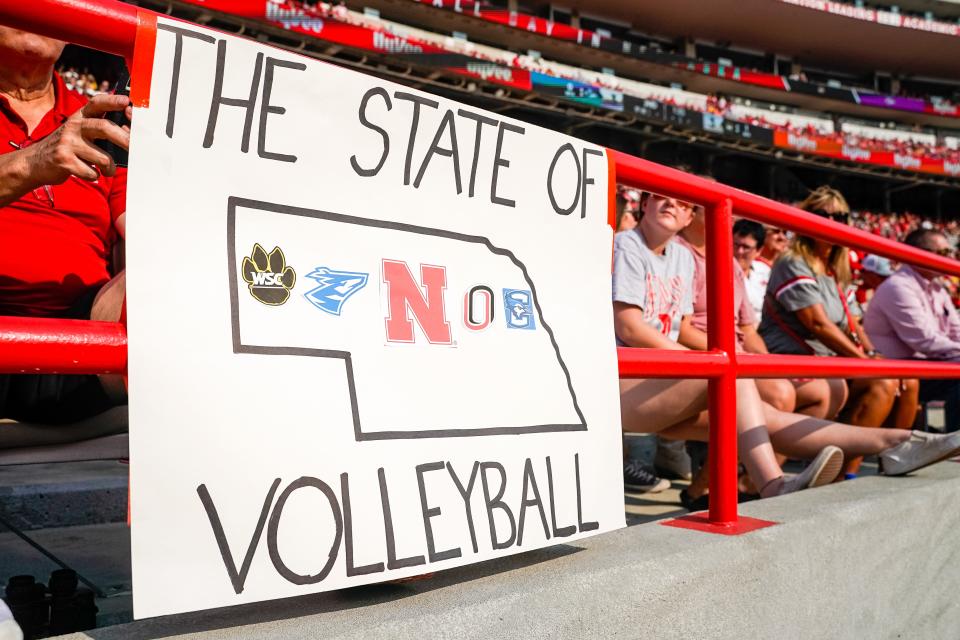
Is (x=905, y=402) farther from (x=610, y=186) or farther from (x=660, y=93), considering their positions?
(x=660, y=93)

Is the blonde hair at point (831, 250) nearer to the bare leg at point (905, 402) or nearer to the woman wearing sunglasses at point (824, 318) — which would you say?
the woman wearing sunglasses at point (824, 318)

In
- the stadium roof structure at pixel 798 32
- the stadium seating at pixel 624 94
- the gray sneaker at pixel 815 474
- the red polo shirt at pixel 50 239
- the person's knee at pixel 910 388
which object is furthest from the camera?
the stadium roof structure at pixel 798 32

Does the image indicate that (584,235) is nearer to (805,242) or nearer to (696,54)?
(805,242)

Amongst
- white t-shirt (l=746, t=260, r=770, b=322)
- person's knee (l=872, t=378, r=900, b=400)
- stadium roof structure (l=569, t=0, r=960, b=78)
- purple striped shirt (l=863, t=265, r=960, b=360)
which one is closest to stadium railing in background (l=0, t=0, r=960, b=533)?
person's knee (l=872, t=378, r=900, b=400)

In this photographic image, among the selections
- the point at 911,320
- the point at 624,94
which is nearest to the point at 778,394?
the point at 911,320

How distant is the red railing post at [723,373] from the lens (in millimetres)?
1528

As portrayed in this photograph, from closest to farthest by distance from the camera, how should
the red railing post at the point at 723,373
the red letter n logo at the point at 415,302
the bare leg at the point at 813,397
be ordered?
the red letter n logo at the point at 415,302 < the red railing post at the point at 723,373 < the bare leg at the point at 813,397

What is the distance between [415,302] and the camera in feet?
3.48

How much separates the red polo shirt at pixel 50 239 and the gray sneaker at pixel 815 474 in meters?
1.60

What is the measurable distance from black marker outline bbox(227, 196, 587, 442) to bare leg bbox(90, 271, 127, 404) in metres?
0.32

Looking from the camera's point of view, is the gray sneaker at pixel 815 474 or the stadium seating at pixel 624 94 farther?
the stadium seating at pixel 624 94

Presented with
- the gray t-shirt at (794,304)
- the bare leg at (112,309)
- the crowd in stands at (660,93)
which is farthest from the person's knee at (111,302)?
the crowd in stands at (660,93)

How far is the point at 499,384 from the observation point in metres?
1.14

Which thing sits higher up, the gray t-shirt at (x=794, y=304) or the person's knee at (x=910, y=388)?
the gray t-shirt at (x=794, y=304)
